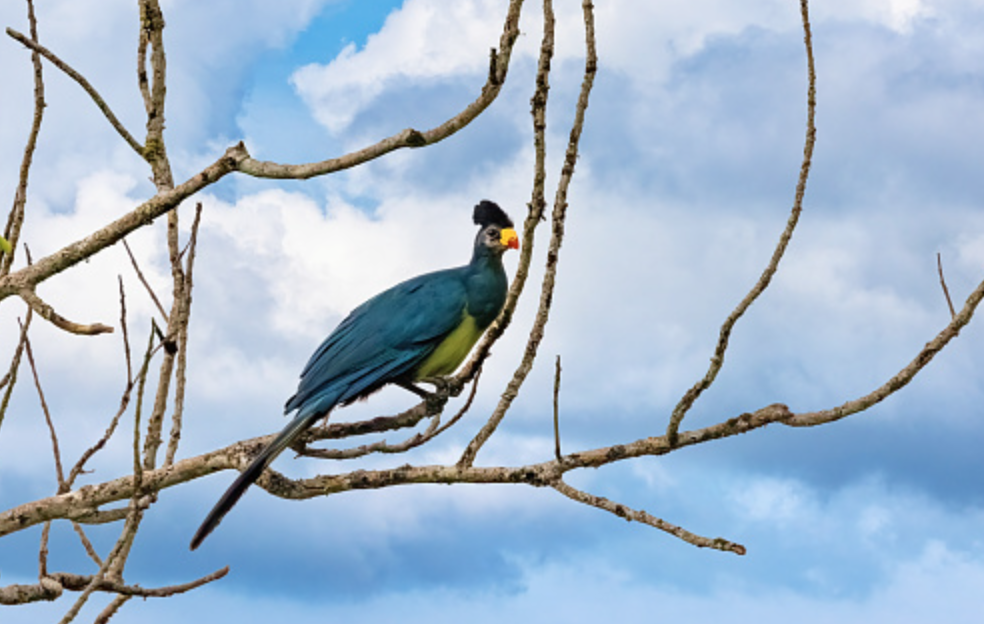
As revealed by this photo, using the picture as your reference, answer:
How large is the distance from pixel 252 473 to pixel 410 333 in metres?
0.92

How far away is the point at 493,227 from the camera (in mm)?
5348

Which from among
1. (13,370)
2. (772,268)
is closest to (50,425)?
(13,370)

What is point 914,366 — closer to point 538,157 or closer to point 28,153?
point 538,157

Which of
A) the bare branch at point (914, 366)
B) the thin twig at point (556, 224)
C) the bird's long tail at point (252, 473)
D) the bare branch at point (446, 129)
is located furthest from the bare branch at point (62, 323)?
the bare branch at point (914, 366)

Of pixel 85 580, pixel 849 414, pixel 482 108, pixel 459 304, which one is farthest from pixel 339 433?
pixel 849 414

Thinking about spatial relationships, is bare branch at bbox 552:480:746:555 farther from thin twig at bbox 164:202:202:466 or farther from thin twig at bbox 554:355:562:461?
thin twig at bbox 164:202:202:466

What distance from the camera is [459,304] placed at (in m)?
5.06

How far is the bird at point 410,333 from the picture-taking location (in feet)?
15.3

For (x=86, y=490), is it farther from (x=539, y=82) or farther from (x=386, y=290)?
(x=539, y=82)

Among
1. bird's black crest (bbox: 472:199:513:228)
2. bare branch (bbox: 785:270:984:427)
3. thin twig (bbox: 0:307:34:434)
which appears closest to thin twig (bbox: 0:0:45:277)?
thin twig (bbox: 0:307:34:434)

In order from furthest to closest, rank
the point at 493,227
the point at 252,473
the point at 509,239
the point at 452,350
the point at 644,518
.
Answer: the point at 493,227 → the point at 509,239 → the point at 452,350 → the point at 252,473 → the point at 644,518

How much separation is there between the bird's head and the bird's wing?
21 cm

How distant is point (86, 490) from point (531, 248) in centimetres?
208

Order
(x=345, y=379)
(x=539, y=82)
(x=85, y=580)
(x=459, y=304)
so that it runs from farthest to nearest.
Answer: (x=459, y=304)
(x=345, y=379)
(x=85, y=580)
(x=539, y=82)
